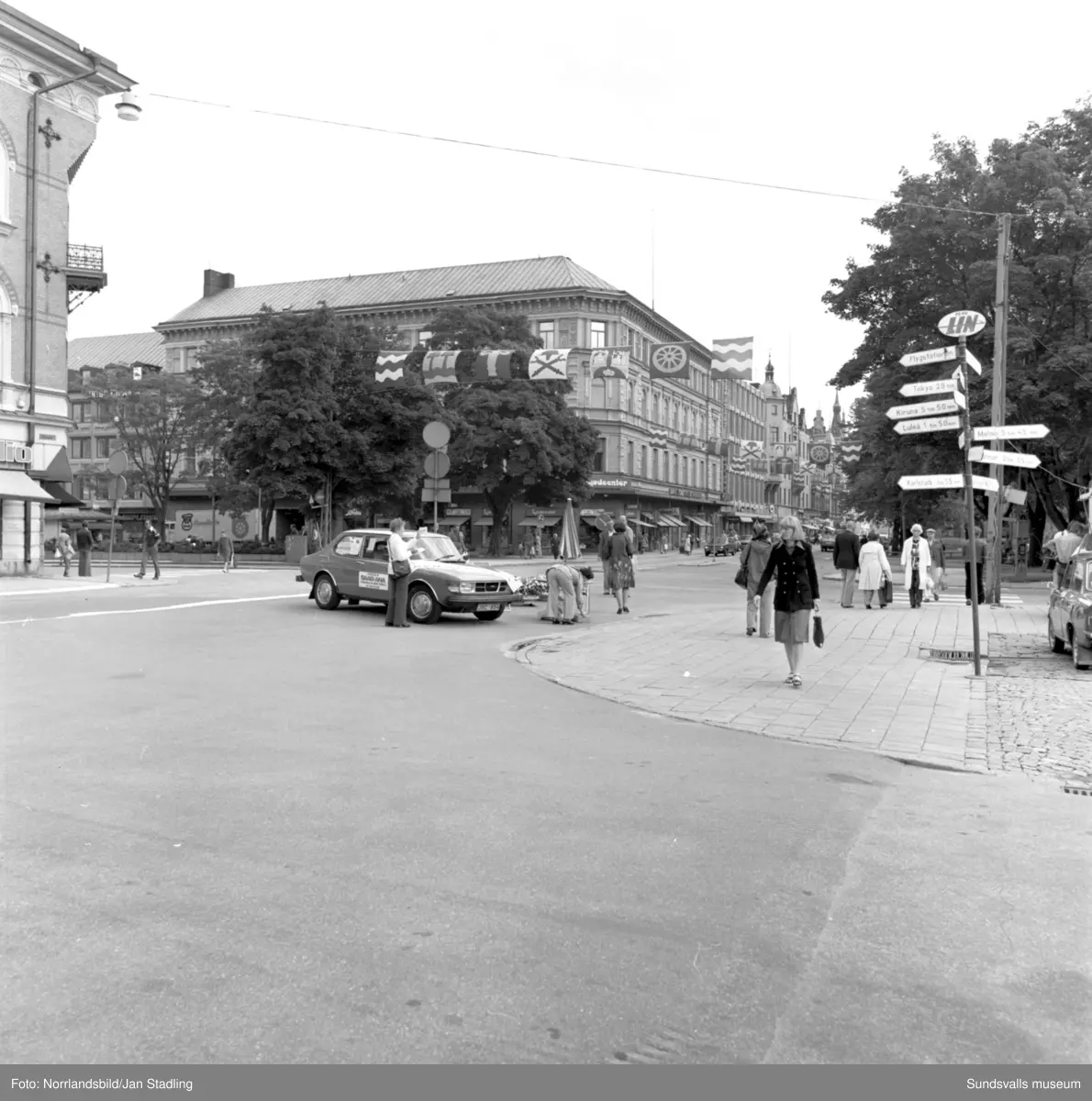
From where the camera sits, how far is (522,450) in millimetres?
55812

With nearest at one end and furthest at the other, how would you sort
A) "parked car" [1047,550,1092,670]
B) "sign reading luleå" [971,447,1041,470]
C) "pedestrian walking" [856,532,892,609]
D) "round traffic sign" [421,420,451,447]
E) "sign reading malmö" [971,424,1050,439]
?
"parked car" [1047,550,1092,670] < "sign reading malmö" [971,424,1050,439] < "sign reading luleå" [971,447,1041,470] < "pedestrian walking" [856,532,892,609] < "round traffic sign" [421,420,451,447]

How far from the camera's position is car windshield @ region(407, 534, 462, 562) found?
17.9 meters

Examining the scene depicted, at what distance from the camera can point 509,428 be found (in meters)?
55.1

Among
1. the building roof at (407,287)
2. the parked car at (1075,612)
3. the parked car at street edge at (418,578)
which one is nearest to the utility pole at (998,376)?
the parked car at (1075,612)

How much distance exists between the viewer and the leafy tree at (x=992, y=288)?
2967cm

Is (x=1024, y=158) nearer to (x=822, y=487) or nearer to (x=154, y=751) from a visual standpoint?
(x=154, y=751)

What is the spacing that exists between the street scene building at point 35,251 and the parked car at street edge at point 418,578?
53.7 feet

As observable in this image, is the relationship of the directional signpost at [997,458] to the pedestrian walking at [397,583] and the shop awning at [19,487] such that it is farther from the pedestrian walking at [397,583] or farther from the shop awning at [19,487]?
the shop awning at [19,487]

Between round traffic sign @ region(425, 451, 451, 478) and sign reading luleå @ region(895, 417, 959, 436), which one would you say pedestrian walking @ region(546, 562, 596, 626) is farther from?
sign reading luleå @ region(895, 417, 959, 436)

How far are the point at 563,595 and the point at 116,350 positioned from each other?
3245 inches

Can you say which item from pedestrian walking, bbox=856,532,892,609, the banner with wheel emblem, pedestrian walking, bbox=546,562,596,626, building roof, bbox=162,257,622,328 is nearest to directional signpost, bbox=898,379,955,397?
pedestrian walking, bbox=546,562,596,626

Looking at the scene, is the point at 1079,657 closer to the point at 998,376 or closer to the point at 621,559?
the point at 621,559

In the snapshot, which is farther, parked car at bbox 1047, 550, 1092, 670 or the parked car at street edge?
the parked car at street edge

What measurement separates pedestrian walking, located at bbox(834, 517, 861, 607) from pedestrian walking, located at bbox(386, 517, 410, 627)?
1012 cm
